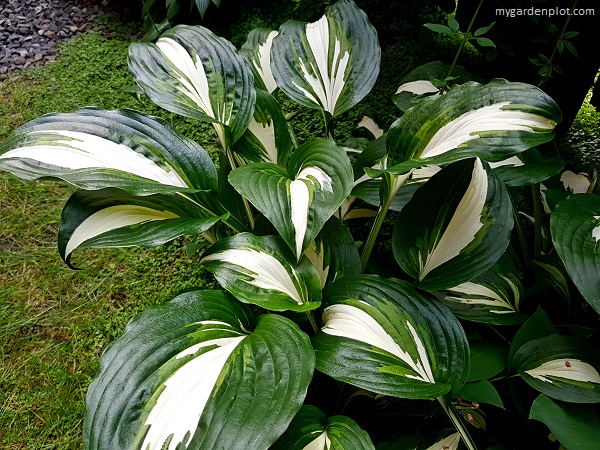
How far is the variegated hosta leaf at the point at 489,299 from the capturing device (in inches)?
41.6

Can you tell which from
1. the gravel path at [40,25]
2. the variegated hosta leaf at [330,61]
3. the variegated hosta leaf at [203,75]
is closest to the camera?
the variegated hosta leaf at [203,75]

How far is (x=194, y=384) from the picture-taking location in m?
0.70

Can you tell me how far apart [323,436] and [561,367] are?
1.75 feet

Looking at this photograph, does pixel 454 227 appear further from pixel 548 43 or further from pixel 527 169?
pixel 548 43

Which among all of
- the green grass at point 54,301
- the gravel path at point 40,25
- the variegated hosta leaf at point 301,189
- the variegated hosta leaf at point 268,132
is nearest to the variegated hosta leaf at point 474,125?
the variegated hosta leaf at point 301,189

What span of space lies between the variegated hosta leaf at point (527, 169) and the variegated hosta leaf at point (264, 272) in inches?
22.9

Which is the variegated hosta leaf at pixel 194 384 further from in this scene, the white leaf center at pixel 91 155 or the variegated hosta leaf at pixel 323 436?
the white leaf center at pixel 91 155

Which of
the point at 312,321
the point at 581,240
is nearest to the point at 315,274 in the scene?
the point at 312,321

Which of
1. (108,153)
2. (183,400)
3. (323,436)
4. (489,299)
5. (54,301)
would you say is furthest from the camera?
(54,301)

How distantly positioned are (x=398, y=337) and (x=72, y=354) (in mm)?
986

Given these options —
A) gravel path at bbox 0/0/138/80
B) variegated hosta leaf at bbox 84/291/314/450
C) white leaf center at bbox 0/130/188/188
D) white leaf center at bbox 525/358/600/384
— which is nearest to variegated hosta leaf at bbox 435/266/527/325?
white leaf center at bbox 525/358/600/384

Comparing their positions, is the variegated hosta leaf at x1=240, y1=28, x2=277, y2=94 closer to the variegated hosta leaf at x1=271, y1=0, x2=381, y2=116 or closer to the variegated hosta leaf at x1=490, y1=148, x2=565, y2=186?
the variegated hosta leaf at x1=271, y1=0, x2=381, y2=116

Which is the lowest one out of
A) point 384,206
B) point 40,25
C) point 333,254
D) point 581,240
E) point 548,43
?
point 40,25

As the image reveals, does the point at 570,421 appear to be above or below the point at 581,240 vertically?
below
